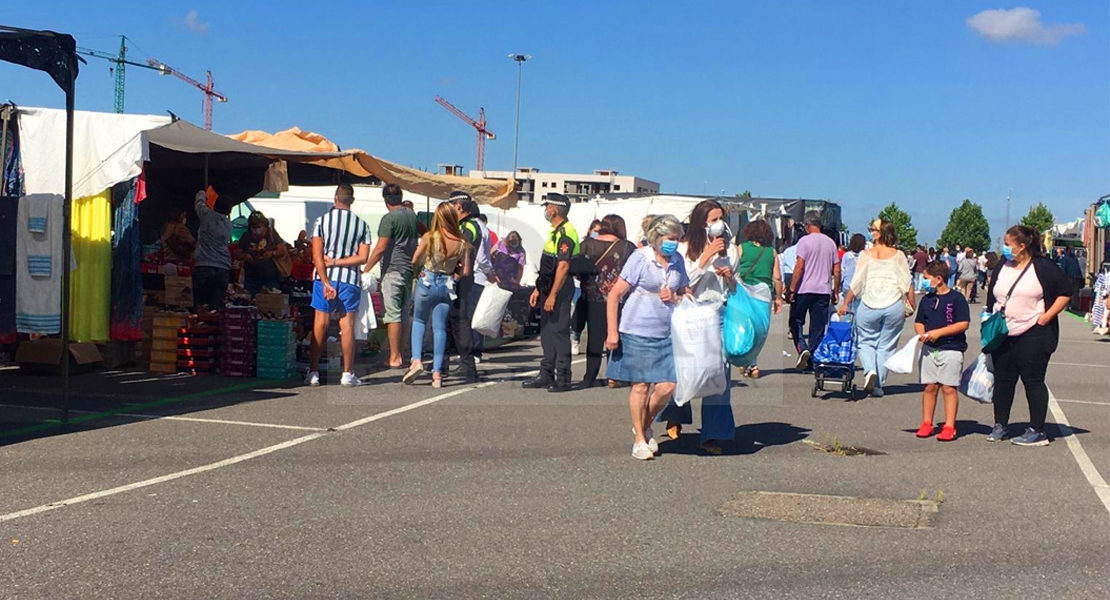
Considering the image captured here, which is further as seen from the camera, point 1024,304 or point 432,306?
point 432,306

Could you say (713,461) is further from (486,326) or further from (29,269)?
(29,269)

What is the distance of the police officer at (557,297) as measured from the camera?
10758 millimetres

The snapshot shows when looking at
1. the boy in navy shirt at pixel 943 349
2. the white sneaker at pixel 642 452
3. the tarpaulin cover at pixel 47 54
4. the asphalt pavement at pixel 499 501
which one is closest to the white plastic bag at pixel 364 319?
the asphalt pavement at pixel 499 501

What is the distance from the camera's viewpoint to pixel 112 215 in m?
11.6

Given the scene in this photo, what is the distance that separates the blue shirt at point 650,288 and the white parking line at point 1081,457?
3.03 meters

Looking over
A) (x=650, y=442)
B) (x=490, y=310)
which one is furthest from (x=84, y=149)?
(x=650, y=442)

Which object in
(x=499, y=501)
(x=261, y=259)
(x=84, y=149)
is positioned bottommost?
(x=499, y=501)

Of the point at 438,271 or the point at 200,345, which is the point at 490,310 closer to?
the point at 438,271

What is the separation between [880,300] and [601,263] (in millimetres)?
2825

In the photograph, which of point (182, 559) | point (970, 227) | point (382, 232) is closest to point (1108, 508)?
point (182, 559)

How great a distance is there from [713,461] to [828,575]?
8.90 feet

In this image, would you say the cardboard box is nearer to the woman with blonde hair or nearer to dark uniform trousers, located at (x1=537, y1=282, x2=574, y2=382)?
the woman with blonde hair

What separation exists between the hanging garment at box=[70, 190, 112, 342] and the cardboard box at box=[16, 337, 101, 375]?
0.42 feet

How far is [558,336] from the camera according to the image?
1106 cm
